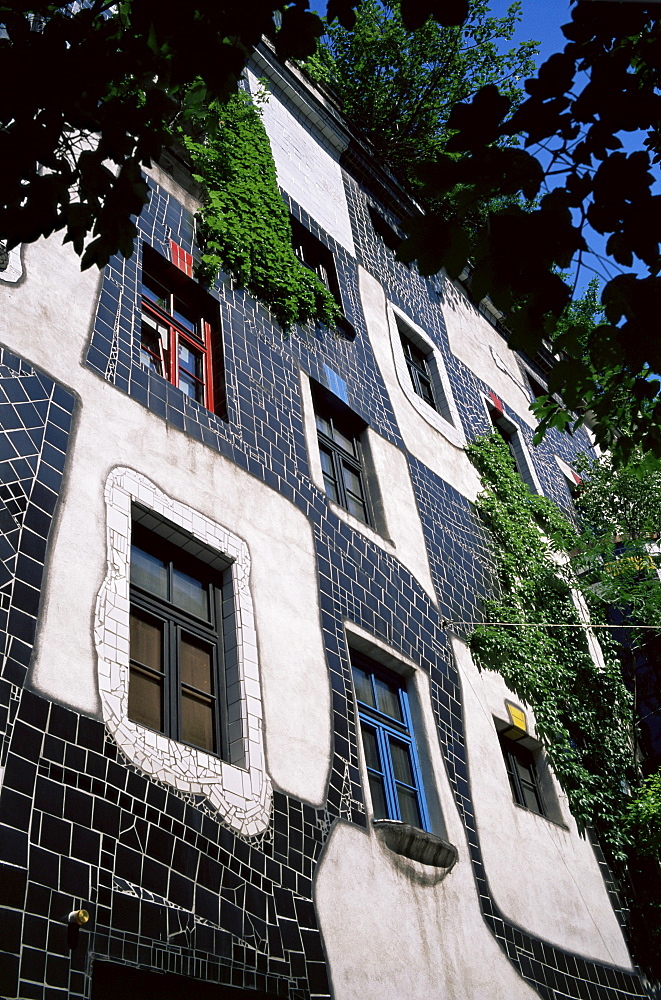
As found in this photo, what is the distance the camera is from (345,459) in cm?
930

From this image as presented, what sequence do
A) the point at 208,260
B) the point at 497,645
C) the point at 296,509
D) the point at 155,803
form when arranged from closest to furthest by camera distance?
1. the point at 155,803
2. the point at 296,509
3. the point at 208,260
4. the point at 497,645

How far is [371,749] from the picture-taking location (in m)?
7.18

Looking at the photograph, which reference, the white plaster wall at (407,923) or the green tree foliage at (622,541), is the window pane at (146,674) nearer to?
the white plaster wall at (407,923)

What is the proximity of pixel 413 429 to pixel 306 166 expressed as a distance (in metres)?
3.95

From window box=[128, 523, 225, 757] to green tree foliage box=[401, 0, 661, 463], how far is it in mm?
2998

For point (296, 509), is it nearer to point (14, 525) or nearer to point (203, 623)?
point (203, 623)

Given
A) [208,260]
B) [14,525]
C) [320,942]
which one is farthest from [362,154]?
[320,942]

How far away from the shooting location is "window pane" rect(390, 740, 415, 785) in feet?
24.1

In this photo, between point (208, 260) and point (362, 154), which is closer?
point (208, 260)

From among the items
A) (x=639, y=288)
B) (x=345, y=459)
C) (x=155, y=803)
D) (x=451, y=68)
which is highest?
(x=451, y=68)

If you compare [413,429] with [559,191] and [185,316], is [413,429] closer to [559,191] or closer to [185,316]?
[185,316]

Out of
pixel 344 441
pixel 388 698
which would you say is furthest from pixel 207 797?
pixel 344 441

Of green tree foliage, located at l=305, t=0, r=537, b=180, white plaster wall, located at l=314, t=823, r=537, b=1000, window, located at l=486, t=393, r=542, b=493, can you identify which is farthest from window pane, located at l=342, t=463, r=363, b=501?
green tree foliage, located at l=305, t=0, r=537, b=180

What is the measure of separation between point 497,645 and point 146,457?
4.25m
